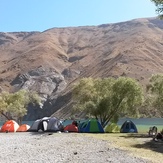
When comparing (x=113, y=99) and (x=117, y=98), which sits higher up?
(x=117, y=98)

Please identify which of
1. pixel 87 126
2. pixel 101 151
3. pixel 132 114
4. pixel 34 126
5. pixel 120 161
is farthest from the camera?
pixel 132 114

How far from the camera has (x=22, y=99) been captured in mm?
59094

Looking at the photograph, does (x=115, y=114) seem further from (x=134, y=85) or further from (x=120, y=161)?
(x=120, y=161)

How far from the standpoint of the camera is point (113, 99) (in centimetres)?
4200

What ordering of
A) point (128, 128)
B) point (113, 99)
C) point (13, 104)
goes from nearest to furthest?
point (128, 128), point (113, 99), point (13, 104)

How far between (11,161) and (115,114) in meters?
30.2

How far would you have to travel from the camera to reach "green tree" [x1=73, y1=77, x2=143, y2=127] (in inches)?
1596

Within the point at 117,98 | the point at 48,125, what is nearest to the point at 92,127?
the point at 48,125

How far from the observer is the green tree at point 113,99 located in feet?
133

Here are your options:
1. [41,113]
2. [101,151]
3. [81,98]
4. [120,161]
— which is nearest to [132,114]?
[81,98]

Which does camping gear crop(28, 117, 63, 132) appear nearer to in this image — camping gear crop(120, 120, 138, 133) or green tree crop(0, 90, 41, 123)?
camping gear crop(120, 120, 138, 133)

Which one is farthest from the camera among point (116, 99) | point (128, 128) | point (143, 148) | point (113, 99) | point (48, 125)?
point (113, 99)

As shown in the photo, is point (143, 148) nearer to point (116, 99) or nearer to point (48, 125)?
point (48, 125)

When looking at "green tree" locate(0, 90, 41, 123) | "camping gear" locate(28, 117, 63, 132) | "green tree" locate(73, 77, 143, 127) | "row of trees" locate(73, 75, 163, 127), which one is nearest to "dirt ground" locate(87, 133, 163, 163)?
"camping gear" locate(28, 117, 63, 132)
